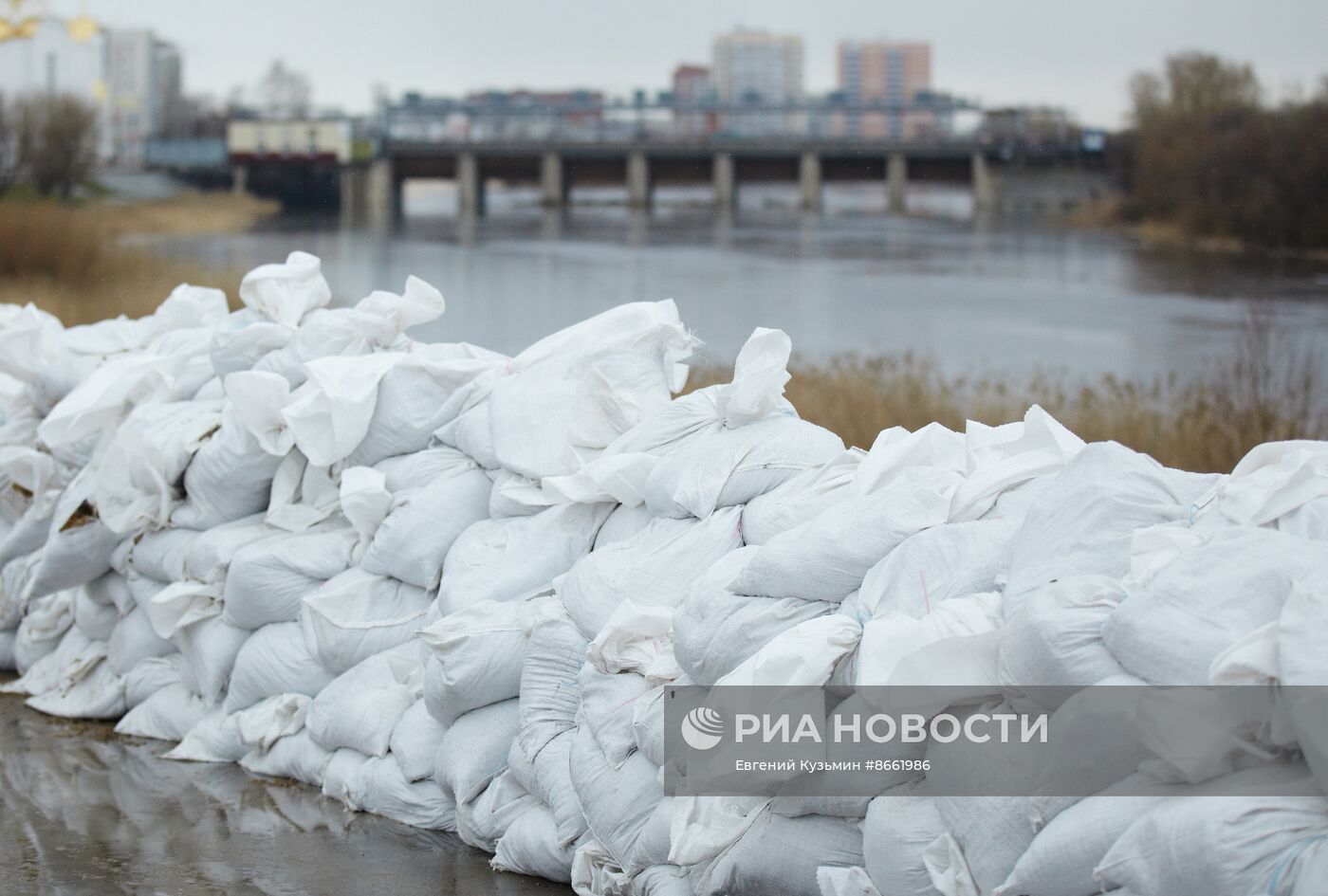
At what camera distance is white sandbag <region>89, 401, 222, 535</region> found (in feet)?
11.6

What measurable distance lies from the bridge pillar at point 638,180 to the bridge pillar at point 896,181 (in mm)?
6341

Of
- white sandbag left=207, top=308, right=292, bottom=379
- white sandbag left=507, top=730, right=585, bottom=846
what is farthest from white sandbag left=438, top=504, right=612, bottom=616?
white sandbag left=207, top=308, right=292, bottom=379

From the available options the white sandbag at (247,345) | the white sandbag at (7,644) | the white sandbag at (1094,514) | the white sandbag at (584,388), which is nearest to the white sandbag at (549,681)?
the white sandbag at (584,388)

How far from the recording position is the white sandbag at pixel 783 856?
205 centimetres

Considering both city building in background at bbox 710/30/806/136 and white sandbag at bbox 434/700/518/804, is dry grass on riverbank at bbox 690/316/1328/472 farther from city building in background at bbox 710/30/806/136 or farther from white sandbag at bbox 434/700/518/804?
city building in background at bbox 710/30/806/136

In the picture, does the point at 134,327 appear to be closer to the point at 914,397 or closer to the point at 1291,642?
the point at 914,397

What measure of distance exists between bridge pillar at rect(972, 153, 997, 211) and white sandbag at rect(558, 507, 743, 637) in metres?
35.1

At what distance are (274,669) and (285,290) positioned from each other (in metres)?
1.11

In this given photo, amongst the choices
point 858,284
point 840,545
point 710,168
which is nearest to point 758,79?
point 710,168

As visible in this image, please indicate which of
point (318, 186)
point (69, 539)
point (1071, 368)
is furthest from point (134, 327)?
point (318, 186)

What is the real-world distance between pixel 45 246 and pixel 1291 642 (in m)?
12.1

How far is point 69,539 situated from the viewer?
12.1 ft

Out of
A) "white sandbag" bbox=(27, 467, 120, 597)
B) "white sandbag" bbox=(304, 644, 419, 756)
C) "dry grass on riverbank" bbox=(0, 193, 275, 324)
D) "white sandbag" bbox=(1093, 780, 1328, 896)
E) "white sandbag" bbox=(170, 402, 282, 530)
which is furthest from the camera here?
"dry grass on riverbank" bbox=(0, 193, 275, 324)

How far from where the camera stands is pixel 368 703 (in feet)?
9.64
